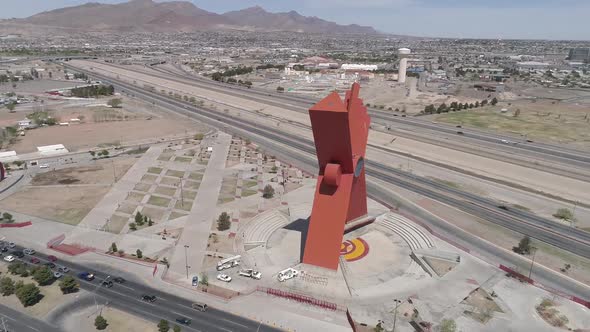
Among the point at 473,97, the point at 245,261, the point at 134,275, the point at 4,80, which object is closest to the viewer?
Answer: the point at 134,275

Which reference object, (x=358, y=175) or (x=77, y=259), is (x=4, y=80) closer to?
(x=77, y=259)

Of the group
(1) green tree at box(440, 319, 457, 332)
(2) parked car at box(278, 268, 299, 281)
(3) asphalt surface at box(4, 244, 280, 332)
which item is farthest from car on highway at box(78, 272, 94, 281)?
(1) green tree at box(440, 319, 457, 332)

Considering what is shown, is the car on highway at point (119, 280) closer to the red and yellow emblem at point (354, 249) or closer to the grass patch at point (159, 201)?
the grass patch at point (159, 201)

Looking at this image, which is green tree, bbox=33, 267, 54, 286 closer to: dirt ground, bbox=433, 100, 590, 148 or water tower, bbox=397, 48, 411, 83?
dirt ground, bbox=433, 100, 590, 148

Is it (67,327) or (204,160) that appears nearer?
(67,327)

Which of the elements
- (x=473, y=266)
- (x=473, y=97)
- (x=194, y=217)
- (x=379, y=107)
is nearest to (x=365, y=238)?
(x=473, y=266)

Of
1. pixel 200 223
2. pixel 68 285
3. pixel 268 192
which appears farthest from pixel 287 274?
pixel 268 192

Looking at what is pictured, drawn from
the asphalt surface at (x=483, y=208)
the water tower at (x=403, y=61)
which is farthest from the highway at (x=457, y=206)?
the water tower at (x=403, y=61)
